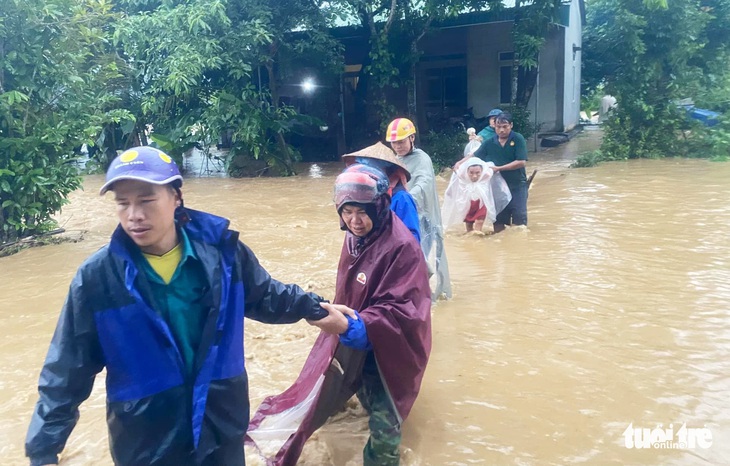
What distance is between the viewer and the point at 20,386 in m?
4.50

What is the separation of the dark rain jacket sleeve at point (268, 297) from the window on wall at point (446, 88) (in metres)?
17.7

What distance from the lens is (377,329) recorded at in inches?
111

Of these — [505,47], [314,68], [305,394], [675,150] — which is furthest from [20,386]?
[505,47]

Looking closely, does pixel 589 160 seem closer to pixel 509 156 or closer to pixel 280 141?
pixel 280 141

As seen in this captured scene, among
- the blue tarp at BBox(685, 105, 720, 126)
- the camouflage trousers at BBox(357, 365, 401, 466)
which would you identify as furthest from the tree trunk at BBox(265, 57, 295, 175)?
the camouflage trousers at BBox(357, 365, 401, 466)

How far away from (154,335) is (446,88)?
1846 centimetres

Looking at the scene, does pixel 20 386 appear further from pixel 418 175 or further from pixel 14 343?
pixel 418 175

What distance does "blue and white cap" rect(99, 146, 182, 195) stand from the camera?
1.96 metres

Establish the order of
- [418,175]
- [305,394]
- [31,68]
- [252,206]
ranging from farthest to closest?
[252,206]
[31,68]
[418,175]
[305,394]

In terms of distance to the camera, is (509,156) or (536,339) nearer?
(536,339)

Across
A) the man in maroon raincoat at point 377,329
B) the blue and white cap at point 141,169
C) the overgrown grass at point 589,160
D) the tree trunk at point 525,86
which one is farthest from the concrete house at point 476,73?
the blue and white cap at point 141,169

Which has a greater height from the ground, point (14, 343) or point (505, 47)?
point (505, 47)

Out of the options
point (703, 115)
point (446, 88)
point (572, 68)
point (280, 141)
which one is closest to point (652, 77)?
point (703, 115)

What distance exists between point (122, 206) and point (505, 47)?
18.2m
